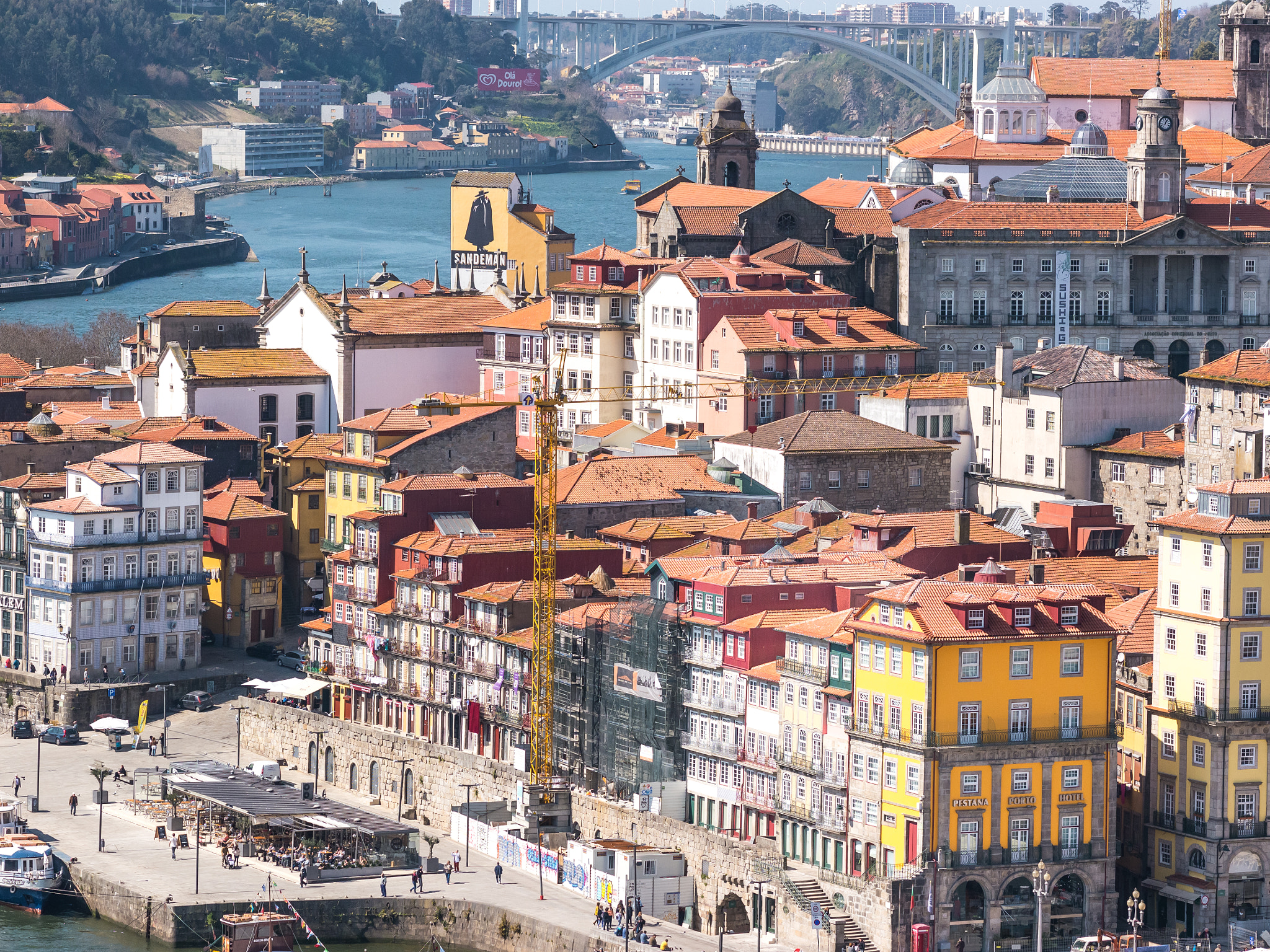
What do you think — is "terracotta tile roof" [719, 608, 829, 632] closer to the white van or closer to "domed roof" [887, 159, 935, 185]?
Result: the white van

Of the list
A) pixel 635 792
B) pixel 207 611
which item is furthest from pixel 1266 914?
pixel 207 611

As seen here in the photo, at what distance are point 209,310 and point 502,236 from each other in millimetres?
30455

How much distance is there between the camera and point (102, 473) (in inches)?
3688

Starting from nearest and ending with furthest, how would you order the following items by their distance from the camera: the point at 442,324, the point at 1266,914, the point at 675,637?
the point at 1266,914 < the point at 675,637 < the point at 442,324

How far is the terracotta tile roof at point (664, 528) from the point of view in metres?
89.4

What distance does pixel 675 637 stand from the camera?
76312 millimetres

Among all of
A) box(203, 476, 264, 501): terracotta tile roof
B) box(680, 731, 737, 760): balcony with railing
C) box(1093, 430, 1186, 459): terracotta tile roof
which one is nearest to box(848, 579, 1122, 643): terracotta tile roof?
box(680, 731, 737, 760): balcony with railing

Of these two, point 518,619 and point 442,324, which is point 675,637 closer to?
point 518,619

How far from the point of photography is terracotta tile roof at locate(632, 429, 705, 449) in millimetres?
103625

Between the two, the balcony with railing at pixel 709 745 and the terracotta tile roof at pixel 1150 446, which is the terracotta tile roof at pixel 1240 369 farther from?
the balcony with railing at pixel 709 745

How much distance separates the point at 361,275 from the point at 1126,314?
84774 mm

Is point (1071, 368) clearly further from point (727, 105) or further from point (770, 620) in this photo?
point (727, 105)

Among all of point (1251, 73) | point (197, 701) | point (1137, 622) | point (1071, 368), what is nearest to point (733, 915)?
point (1137, 622)

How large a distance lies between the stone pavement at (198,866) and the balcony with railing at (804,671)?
578cm
